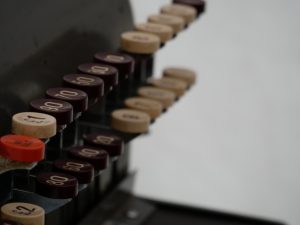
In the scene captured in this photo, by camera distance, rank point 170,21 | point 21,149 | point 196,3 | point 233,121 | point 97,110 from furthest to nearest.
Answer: point 233,121, point 196,3, point 170,21, point 97,110, point 21,149

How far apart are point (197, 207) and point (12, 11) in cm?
65

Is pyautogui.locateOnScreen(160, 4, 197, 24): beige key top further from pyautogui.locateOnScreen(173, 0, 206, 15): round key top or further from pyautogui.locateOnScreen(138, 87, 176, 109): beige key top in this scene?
pyautogui.locateOnScreen(138, 87, 176, 109): beige key top

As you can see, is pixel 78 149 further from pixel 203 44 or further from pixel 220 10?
pixel 220 10

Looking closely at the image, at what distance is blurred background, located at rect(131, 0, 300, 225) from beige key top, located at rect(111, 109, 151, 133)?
489 mm

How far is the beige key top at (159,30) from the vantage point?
136 centimetres

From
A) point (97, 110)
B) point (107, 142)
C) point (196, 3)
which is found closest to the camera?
point (107, 142)

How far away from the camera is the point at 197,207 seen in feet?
5.26

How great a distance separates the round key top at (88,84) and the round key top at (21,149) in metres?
0.17

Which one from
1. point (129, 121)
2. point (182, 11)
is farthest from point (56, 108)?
point (182, 11)

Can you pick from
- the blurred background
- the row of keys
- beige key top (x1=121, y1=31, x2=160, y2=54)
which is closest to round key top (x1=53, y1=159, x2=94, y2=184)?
the row of keys

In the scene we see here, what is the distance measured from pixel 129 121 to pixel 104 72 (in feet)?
0.41

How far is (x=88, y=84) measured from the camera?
111 cm

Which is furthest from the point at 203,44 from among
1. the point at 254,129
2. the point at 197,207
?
the point at 197,207

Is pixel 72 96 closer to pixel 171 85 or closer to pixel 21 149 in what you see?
pixel 21 149
